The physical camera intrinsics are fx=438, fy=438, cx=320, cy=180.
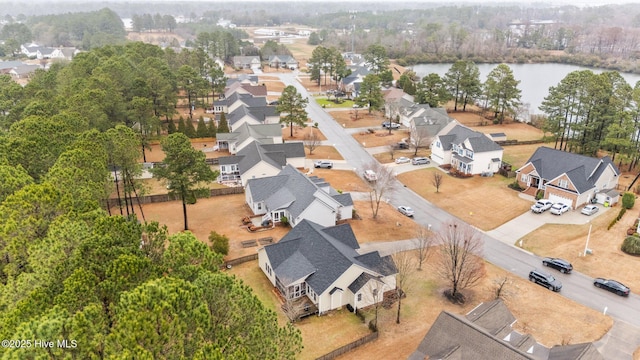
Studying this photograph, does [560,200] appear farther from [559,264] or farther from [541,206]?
[559,264]

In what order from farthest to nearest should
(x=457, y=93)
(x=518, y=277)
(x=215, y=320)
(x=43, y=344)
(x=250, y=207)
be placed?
(x=457, y=93)
(x=250, y=207)
(x=518, y=277)
(x=215, y=320)
(x=43, y=344)

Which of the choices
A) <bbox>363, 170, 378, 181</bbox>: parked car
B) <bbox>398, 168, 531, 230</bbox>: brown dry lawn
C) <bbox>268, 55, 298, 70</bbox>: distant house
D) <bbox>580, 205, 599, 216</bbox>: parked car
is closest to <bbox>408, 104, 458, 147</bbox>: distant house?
<bbox>398, 168, 531, 230</bbox>: brown dry lawn

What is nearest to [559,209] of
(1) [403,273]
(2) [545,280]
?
(2) [545,280]

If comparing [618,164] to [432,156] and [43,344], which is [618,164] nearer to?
[432,156]

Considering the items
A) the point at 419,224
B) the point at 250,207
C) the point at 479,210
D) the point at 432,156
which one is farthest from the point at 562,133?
the point at 250,207

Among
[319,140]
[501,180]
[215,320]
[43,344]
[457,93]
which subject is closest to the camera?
[43,344]

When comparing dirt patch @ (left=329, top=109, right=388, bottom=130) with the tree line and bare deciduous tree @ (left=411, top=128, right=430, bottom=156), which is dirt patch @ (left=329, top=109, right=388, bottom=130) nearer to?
bare deciduous tree @ (left=411, top=128, right=430, bottom=156)

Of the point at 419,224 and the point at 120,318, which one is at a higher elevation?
the point at 120,318
